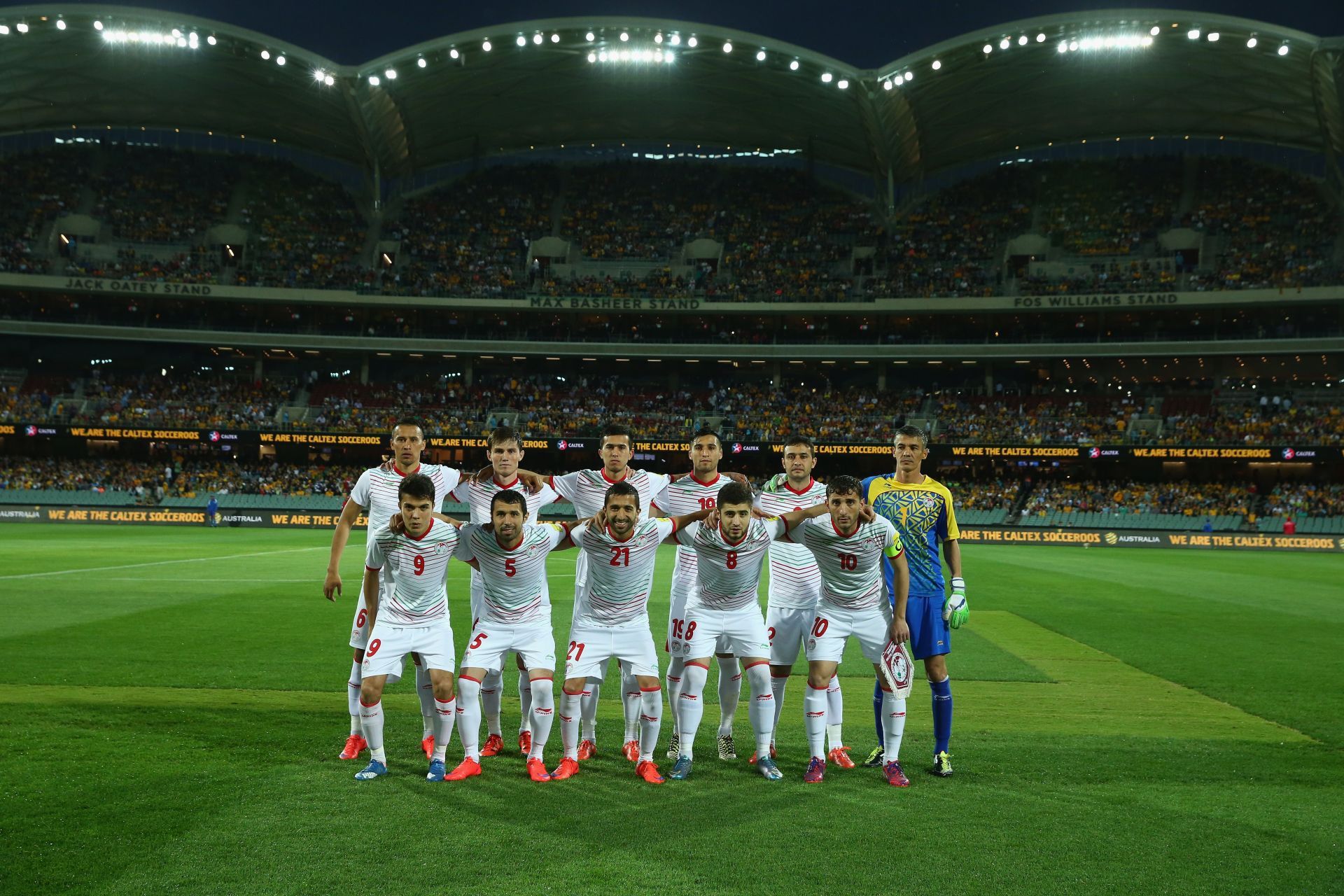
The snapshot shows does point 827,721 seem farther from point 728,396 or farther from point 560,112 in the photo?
point 560,112

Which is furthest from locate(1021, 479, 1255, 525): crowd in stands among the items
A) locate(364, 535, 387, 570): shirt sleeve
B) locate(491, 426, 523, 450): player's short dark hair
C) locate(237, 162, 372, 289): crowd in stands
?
locate(364, 535, 387, 570): shirt sleeve

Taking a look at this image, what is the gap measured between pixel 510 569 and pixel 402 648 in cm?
99

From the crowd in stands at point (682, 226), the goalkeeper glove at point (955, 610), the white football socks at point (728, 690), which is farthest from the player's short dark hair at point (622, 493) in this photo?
the crowd in stands at point (682, 226)

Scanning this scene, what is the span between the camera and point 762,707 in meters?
7.61

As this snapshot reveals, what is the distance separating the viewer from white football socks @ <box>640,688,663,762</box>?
24.2ft

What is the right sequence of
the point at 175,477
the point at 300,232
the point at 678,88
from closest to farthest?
the point at 175,477 < the point at 678,88 < the point at 300,232

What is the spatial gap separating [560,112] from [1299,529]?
148ft

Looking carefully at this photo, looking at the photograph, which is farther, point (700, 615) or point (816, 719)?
point (700, 615)

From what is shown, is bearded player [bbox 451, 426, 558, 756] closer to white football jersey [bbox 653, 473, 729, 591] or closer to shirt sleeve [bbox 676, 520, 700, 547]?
white football jersey [bbox 653, 473, 729, 591]

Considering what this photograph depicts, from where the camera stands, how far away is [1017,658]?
1334 centimetres

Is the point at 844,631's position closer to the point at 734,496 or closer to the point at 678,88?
the point at 734,496

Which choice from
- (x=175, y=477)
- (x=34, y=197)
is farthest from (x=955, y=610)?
(x=34, y=197)

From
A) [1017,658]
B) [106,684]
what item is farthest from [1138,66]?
[106,684]

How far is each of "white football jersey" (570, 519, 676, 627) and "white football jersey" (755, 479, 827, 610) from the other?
1316 millimetres
